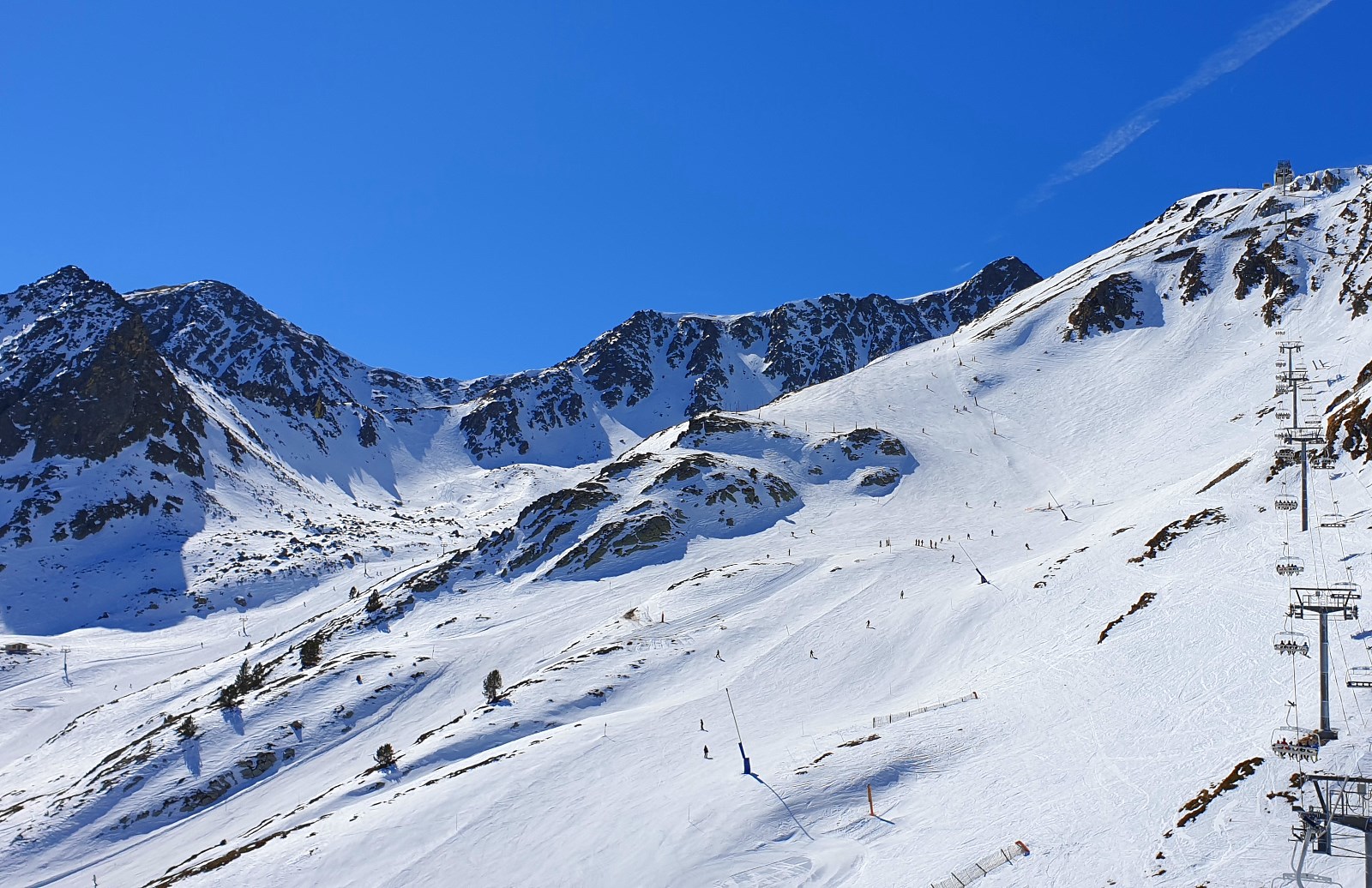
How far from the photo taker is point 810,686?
40.3 meters

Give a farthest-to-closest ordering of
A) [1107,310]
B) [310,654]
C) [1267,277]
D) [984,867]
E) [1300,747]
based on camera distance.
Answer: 1. [1107,310]
2. [1267,277]
3. [310,654]
4. [984,867]
5. [1300,747]

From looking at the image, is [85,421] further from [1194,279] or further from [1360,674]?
[1194,279]

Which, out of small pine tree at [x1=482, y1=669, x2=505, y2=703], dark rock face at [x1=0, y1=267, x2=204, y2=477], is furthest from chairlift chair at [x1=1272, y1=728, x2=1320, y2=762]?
dark rock face at [x1=0, y1=267, x2=204, y2=477]

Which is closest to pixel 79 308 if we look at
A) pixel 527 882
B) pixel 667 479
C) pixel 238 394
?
pixel 238 394

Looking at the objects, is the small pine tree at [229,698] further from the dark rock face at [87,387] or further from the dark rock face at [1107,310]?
the dark rock face at [1107,310]

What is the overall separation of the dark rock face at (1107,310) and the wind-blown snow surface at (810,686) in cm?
1038

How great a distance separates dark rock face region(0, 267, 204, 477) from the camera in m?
121

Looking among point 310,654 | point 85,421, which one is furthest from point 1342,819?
point 85,421

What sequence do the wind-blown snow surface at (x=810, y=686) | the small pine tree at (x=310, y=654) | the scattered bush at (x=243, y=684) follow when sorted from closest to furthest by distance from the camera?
the wind-blown snow surface at (x=810, y=686)
the scattered bush at (x=243, y=684)
the small pine tree at (x=310, y=654)

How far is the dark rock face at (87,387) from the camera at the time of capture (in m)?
121

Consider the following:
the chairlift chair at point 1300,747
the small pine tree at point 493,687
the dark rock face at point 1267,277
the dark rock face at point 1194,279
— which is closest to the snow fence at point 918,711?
the chairlift chair at point 1300,747

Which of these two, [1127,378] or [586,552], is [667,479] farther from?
[1127,378]

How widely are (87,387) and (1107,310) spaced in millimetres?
159584

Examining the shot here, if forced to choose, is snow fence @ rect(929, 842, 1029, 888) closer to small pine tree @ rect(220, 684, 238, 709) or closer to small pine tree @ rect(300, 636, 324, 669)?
small pine tree @ rect(220, 684, 238, 709)
